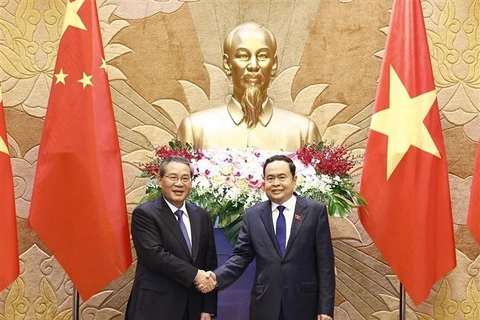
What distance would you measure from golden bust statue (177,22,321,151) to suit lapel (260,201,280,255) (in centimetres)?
122

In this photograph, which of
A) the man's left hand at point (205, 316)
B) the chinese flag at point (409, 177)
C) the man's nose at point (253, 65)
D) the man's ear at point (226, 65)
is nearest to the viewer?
the man's left hand at point (205, 316)

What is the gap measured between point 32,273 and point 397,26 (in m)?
2.92

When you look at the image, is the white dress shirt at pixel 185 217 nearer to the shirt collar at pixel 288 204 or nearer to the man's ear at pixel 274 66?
the shirt collar at pixel 288 204

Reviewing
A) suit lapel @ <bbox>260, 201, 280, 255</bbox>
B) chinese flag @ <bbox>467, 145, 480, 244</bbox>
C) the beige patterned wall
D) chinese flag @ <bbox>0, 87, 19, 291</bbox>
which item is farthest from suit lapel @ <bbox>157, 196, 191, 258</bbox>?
chinese flag @ <bbox>467, 145, 480, 244</bbox>

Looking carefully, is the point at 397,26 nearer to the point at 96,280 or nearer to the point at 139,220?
the point at 139,220

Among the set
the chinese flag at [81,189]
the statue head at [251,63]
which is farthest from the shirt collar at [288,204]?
the statue head at [251,63]

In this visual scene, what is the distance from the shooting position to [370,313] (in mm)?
5336

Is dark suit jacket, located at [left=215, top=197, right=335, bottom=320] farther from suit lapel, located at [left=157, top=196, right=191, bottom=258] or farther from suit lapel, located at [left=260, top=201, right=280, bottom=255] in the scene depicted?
suit lapel, located at [left=157, top=196, right=191, bottom=258]

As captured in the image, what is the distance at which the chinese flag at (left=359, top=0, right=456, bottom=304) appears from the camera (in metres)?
4.42

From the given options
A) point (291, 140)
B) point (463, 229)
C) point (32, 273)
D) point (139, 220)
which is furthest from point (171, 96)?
point (463, 229)

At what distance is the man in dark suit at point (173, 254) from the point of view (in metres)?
3.60

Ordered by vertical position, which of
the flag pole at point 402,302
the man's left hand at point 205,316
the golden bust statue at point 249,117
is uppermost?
the golden bust statue at point 249,117

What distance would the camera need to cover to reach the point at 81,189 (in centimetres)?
430

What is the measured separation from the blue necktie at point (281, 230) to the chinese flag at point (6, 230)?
1.50m
